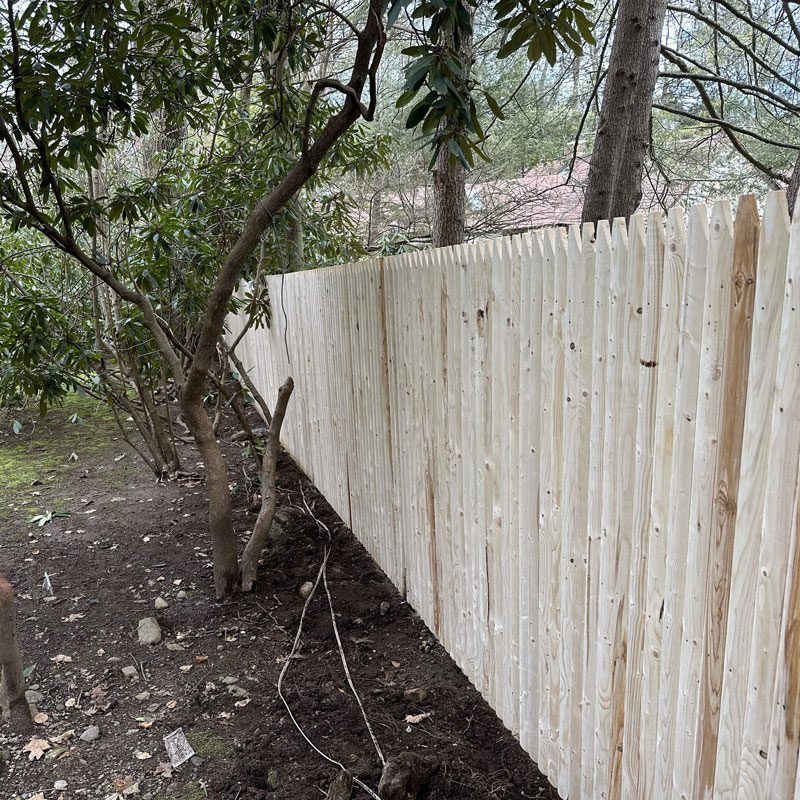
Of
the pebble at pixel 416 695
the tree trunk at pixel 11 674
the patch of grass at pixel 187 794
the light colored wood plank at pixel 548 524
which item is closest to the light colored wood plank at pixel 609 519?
the light colored wood plank at pixel 548 524

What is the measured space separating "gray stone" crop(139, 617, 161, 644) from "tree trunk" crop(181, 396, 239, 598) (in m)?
0.45

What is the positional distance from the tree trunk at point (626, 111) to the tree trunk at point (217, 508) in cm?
281

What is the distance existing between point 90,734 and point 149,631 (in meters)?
0.84

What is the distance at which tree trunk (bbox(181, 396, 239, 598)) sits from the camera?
409 cm

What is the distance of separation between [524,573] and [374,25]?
2.60 m

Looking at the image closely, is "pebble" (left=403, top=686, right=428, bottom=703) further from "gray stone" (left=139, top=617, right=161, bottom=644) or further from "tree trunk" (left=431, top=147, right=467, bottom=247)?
"tree trunk" (left=431, top=147, right=467, bottom=247)

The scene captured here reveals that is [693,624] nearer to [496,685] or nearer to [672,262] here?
[672,262]

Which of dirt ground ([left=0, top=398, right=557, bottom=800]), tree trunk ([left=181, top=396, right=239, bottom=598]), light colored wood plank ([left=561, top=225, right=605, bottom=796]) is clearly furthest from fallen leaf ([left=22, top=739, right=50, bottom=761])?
light colored wood plank ([left=561, top=225, right=605, bottom=796])

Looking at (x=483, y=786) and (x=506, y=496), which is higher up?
(x=506, y=496)

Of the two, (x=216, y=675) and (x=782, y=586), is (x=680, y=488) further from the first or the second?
(x=216, y=675)

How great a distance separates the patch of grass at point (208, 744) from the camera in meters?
2.77

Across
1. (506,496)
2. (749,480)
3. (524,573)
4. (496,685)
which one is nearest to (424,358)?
(506,496)

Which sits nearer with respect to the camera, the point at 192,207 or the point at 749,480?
the point at 749,480

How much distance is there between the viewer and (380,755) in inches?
106
